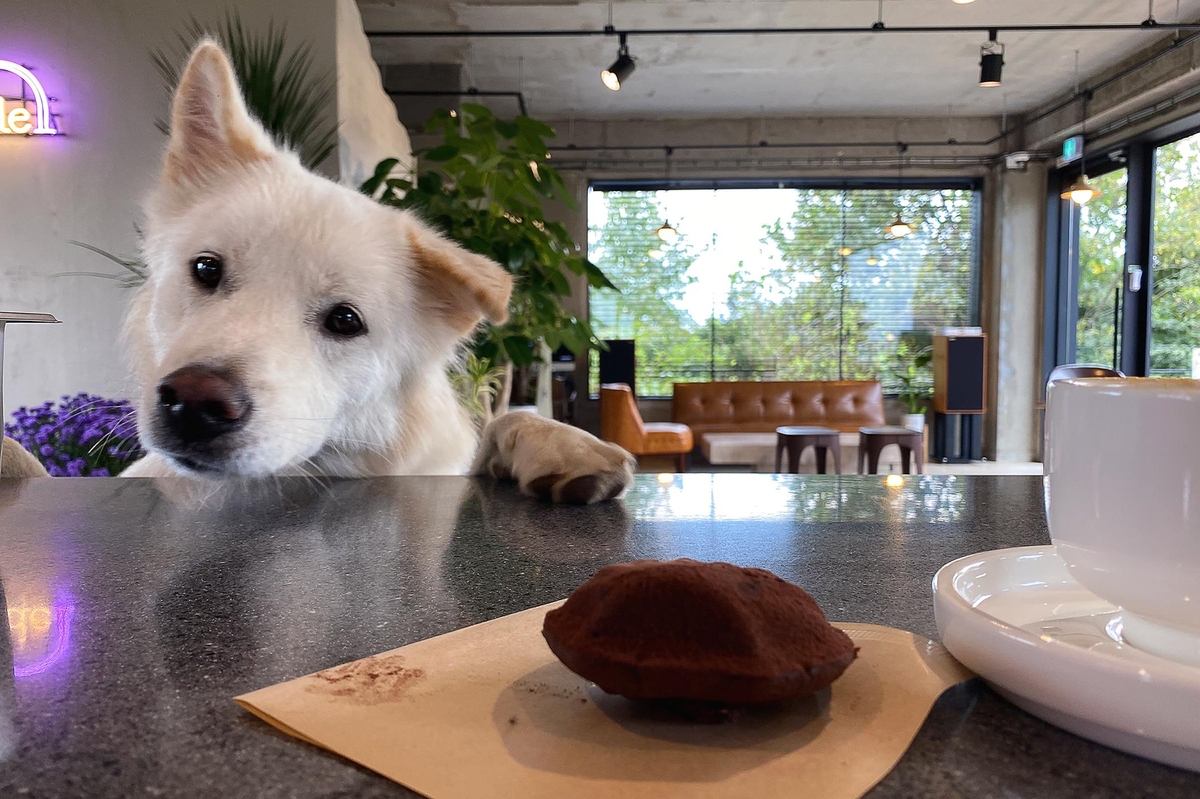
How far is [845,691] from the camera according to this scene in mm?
328

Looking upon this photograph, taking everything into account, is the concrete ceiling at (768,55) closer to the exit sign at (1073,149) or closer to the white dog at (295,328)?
the exit sign at (1073,149)

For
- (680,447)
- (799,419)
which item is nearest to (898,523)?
(680,447)

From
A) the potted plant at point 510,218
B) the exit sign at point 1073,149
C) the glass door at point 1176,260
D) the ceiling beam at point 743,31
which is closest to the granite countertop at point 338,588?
the potted plant at point 510,218

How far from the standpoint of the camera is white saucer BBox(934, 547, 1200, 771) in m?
0.26

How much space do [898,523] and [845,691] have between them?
1.49 feet

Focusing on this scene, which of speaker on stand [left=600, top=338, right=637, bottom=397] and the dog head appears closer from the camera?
the dog head

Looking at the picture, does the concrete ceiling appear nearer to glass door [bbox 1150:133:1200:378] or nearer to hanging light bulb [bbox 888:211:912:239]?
glass door [bbox 1150:133:1200:378]

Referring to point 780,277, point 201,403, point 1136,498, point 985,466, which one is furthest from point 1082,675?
point 780,277

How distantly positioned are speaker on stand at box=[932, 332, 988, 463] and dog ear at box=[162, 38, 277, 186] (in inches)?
328

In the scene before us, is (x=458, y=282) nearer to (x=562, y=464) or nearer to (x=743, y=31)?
(x=562, y=464)

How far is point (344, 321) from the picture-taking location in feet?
3.76

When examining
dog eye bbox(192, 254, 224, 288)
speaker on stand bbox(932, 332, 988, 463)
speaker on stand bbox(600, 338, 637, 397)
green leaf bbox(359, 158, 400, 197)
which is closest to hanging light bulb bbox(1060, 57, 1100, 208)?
speaker on stand bbox(932, 332, 988, 463)

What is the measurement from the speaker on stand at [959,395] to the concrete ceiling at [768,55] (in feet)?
8.07

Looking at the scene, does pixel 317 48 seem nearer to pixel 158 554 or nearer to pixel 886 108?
pixel 158 554
